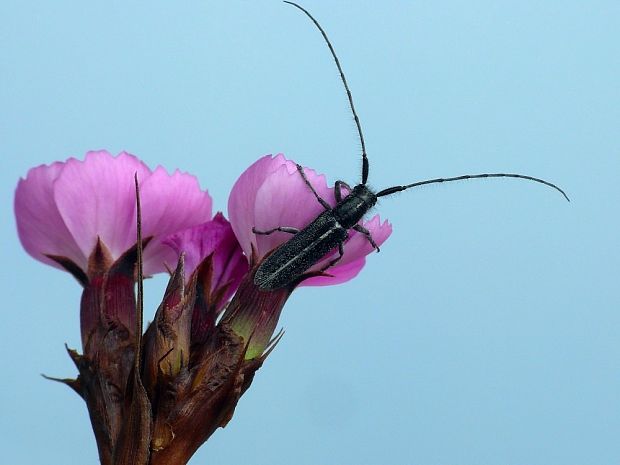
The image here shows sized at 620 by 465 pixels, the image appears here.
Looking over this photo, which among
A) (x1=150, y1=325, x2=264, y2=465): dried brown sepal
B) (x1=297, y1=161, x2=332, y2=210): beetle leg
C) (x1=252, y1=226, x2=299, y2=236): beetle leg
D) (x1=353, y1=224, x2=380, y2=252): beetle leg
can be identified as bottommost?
(x1=150, y1=325, x2=264, y2=465): dried brown sepal

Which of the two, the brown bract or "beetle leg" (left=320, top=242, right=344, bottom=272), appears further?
"beetle leg" (left=320, top=242, right=344, bottom=272)

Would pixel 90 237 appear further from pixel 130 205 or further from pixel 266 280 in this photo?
pixel 266 280

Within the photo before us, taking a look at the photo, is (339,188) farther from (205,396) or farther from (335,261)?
(205,396)

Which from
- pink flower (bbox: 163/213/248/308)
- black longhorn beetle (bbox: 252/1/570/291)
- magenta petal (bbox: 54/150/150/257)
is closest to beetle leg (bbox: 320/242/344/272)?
black longhorn beetle (bbox: 252/1/570/291)

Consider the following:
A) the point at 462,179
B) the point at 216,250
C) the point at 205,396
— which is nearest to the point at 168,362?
the point at 205,396

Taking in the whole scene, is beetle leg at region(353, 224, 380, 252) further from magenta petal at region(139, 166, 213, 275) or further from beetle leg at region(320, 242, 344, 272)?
magenta petal at region(139, 166, 213, 275)

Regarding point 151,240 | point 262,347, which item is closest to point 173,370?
point 262,347
